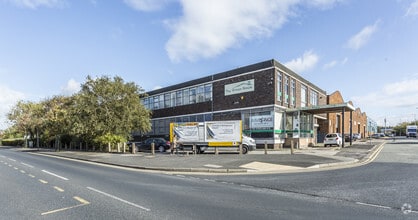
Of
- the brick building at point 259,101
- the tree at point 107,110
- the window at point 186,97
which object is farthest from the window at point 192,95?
the tree at point 107,110

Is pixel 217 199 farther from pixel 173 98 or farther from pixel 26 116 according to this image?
pixel 26 116

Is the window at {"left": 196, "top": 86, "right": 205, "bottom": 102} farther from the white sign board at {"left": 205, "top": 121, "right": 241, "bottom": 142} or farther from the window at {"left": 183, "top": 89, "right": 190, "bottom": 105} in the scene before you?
the white sign board at {"left": 205, "top": 121, "right": 241, "bottom": 142}

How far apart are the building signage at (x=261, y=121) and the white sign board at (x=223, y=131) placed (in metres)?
8.80

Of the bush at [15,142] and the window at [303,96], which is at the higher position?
the window at [303,96]

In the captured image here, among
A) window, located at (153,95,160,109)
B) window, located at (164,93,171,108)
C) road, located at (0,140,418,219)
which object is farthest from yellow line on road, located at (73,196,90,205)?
window, located at (153,95,160,109)

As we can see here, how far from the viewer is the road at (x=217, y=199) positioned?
6.31 m

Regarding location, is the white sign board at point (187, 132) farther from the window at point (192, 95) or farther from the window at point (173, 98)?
the window at point (173, 98)

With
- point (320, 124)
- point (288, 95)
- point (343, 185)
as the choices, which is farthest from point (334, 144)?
point (343, 185)

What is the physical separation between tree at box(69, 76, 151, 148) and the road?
61.8 feet

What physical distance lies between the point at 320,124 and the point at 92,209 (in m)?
45.6

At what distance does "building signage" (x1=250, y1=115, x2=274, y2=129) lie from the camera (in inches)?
1244

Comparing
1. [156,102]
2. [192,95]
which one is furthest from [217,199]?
[156,102]

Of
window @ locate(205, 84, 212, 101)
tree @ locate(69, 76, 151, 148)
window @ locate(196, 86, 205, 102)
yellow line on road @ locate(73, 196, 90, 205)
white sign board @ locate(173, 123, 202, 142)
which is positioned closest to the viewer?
yellow line on road @ locate(73, 196, 90, 205)

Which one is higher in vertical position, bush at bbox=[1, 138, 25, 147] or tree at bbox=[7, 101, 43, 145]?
tree at bbox=[7, 101, 43, 145]
